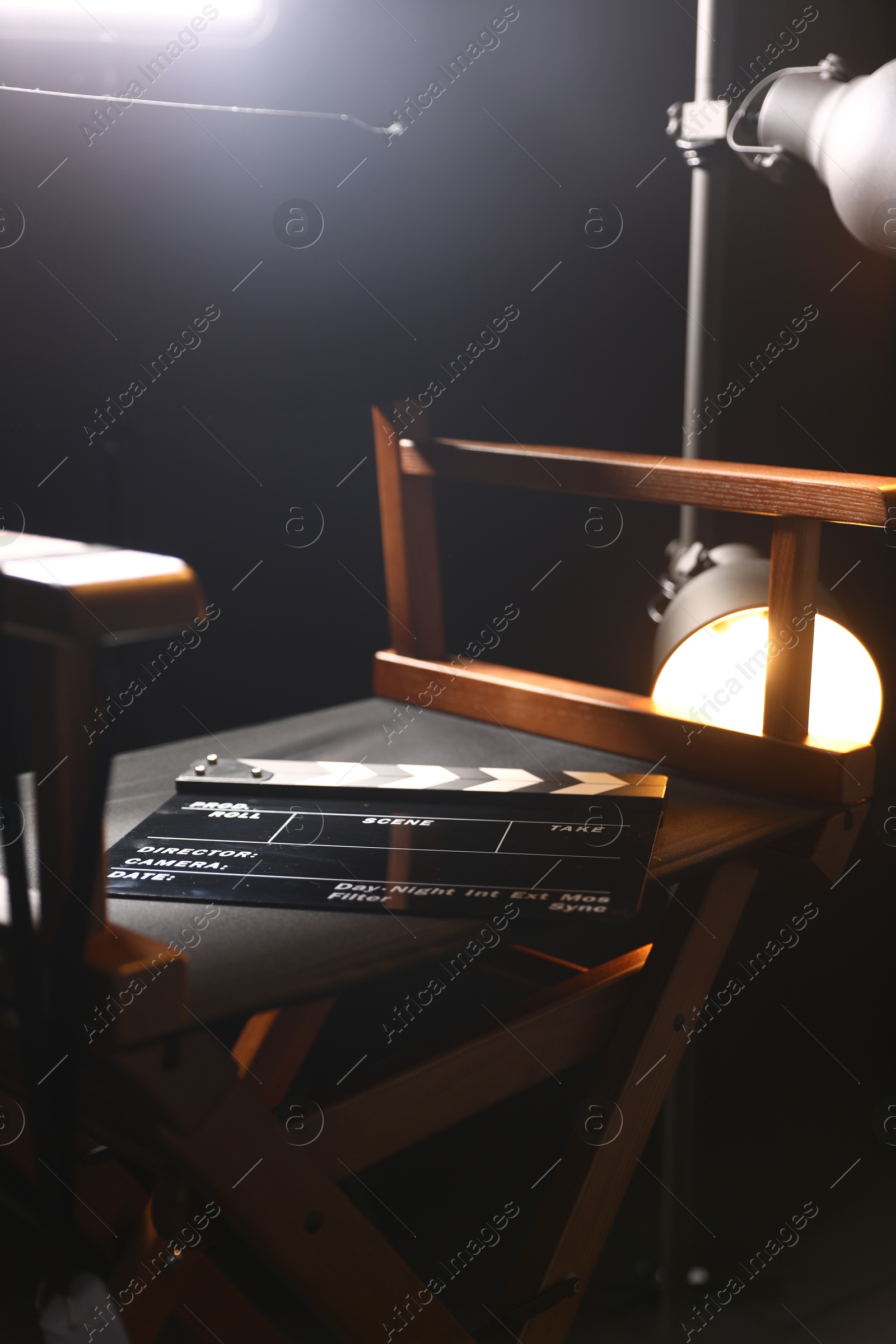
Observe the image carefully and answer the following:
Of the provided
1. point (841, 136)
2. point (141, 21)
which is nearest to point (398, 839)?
point (841, 136)

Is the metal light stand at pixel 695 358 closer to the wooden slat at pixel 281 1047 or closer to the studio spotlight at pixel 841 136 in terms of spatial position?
the studio spotlight at pixel 841 136

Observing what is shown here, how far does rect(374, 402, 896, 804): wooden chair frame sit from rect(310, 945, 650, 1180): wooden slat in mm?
258

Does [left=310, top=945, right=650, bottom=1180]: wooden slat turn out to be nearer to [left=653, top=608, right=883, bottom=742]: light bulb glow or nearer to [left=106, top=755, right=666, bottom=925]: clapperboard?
[left=106, top=755, right=666, bottom=925]: clapperboard

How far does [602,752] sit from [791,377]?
0.95m

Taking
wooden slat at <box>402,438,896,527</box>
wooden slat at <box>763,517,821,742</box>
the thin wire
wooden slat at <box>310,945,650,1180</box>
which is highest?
the thin wire

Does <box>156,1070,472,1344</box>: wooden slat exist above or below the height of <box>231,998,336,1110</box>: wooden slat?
below

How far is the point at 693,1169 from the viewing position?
82.8 inches

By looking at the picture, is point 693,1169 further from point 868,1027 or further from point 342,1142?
point 342,1142

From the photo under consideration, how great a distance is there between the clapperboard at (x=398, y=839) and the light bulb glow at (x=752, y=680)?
0.17 meters

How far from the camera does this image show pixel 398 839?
1.17 metres

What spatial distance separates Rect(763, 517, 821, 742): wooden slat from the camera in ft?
4.23

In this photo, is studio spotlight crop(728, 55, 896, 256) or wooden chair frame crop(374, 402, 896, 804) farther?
studio spotlight crop(728, 55, 896, 256)

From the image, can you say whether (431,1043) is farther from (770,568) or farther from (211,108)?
(211,108)

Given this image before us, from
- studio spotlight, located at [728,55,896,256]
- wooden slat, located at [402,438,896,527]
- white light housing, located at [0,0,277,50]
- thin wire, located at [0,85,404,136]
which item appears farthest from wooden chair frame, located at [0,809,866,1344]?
white light housing, located at [0,0,277,50]
